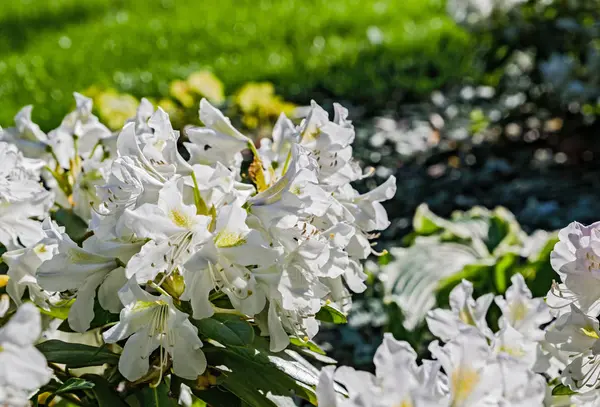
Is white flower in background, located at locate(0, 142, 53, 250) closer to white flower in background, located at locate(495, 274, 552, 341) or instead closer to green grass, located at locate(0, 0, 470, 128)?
white flower in background, located at locate(495, 274, 552, 341)

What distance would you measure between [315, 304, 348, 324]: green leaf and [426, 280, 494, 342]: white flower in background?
14 centimetres

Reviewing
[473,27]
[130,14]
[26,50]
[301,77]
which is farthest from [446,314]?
[130,14]

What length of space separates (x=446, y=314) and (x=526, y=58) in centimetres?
350

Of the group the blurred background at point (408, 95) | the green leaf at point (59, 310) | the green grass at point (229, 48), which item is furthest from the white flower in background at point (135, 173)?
the green grass at point (229, 48)

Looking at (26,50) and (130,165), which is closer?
(130,165)

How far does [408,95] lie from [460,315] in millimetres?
3608

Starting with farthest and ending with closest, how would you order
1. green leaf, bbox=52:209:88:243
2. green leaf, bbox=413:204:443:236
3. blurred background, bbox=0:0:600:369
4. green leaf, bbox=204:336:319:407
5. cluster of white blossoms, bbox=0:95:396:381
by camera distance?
1. green leaf, bbox=413:204:443:236
2. blurred background, bbox=0:0:600:369
3. green leaf, bbox=52:209:88:243
4. green leaf, bbox=204:336:319:407
5. cluster of white blossoms, bbox=0:95:396:381

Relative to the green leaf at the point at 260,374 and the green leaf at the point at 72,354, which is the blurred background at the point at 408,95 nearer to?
the green leaf at the point at 260,374

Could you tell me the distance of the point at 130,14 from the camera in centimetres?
703

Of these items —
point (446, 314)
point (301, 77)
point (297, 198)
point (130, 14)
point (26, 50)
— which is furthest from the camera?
point (130, 14)

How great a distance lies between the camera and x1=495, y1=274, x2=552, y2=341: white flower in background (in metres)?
1.39

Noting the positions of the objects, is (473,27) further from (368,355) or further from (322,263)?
(322,263)

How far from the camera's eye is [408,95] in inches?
193

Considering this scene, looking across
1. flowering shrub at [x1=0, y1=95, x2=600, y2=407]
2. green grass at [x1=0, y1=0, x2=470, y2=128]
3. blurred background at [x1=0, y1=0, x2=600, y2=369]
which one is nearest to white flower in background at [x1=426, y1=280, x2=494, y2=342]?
flowering shrub at [x1=0, y1=95, x2=600, y2=407]
